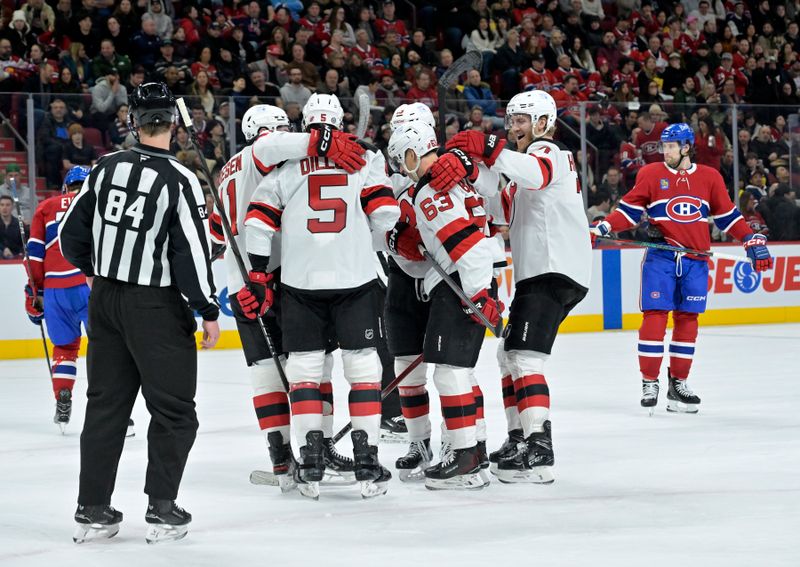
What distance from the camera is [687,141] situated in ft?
22.2

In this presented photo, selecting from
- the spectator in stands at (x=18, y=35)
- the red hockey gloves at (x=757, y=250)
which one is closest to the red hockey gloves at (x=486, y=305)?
the red hockey gloves at (x=757, y=250)

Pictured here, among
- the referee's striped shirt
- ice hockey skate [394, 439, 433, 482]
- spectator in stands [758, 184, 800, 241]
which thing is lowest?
ice hockey skate [394, 439, 433, 482]

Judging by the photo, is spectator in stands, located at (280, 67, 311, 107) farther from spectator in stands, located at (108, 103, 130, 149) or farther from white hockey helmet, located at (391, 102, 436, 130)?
white hockey helmet, located at (391, 102, 436, 130)

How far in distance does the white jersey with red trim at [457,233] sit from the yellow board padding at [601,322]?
543 centimetres

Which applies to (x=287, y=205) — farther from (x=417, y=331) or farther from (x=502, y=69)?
(x=502, y=69)

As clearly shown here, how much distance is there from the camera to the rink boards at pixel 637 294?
10.8 metres

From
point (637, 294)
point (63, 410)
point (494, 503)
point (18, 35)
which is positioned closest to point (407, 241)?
point (494, 503)

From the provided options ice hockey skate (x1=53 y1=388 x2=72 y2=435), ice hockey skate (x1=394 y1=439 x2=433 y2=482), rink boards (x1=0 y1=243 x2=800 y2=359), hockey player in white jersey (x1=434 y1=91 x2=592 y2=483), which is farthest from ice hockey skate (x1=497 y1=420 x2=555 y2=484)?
rink boards (x1=0 y1=243 x2=800 y2=359)

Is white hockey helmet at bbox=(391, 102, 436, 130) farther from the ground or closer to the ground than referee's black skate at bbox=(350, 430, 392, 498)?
farther from the ground

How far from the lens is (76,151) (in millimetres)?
9719

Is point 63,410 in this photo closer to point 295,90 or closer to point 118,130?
point 118,130

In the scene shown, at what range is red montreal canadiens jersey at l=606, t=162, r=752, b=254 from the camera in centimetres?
671

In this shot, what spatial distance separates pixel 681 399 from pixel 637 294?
4.79m

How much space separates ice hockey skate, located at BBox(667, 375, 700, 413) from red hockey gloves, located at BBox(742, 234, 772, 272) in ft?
2.72
